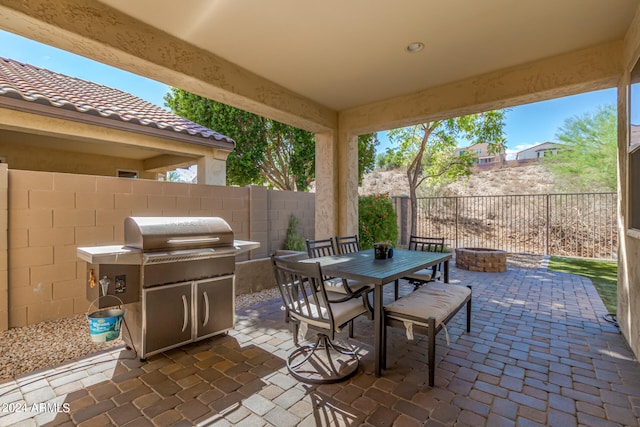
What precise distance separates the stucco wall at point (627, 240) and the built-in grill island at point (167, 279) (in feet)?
13.0

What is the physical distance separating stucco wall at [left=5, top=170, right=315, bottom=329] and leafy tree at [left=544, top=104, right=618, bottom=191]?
37.1ft

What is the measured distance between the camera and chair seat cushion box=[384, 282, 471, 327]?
8.29 ft

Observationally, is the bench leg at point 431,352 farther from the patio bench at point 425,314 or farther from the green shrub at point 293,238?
the green shrub at point 293,238

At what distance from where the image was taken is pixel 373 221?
7480mm

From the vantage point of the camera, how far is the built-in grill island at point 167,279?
2605 mm

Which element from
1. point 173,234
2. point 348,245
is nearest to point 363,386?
point 173,234

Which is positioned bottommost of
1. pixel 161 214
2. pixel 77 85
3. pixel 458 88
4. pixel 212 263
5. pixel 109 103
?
pixel 212 263

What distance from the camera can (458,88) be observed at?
4.16 meters

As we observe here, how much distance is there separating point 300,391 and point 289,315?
24.3 inches

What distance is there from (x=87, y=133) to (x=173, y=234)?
3651 mm

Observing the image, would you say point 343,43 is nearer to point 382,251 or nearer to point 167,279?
point 382,251

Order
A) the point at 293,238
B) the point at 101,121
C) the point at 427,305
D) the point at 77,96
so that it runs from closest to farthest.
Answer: the point at 427,305, the point at 101,121, the point at 77,96, the point at 293,238

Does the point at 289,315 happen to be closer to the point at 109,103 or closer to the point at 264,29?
the point at 264,29

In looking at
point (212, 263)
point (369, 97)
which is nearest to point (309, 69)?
point (369, 97)
